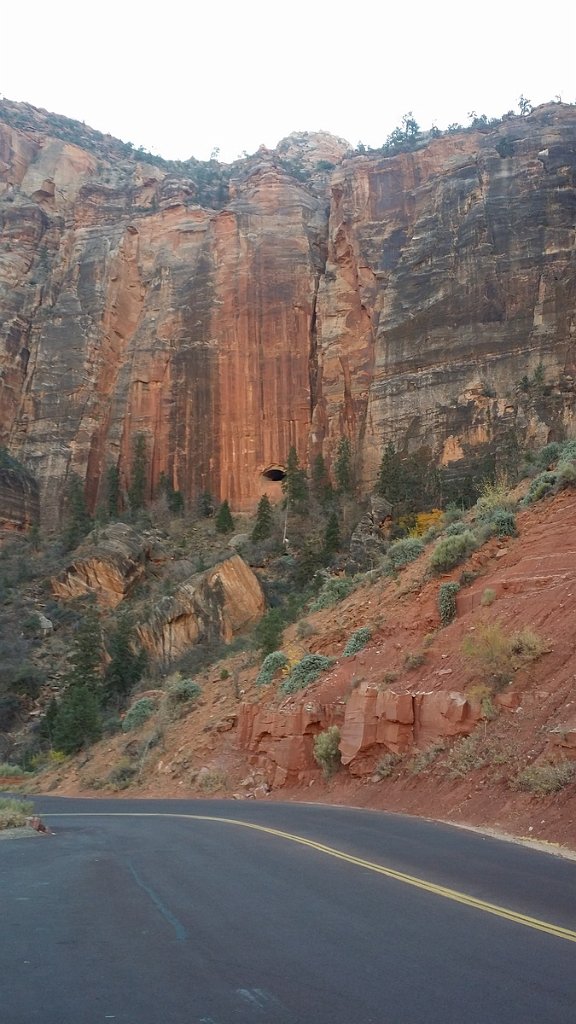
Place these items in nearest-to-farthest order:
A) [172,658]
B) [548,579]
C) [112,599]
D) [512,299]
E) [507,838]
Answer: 1. [507,838]
2. [548,579]
3. [172,658]
4. [112,599]
5. [512,299]

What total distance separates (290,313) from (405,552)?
131ft

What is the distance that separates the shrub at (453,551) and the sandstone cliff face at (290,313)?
26.0m

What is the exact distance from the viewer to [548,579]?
1722 centimetres

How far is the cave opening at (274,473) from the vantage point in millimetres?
59416

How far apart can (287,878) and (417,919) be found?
7.34 feet

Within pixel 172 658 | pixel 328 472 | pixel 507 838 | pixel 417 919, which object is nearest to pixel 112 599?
pixel 172 658

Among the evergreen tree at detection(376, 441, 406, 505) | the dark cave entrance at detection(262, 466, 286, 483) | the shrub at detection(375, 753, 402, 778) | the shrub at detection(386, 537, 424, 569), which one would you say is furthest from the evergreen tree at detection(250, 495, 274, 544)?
the shrub at detection(375, 753, 402, 778)

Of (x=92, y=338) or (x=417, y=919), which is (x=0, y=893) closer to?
(x=417, y=919)

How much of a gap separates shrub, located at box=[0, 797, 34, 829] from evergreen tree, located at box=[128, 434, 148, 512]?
43.2 metres

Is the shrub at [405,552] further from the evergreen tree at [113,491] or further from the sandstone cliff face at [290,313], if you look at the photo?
the evergreen tree at [113,491]

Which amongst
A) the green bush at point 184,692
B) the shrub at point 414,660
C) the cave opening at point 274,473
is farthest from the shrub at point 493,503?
the cave opening at point 274,473

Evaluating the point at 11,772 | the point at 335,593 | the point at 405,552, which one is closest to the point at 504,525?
the point at 405,552

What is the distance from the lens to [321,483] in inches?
2189

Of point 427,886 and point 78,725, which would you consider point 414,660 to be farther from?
point 78,725
